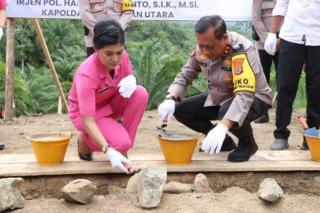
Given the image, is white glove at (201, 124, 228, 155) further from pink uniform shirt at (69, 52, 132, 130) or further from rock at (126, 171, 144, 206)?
pink uniform shirt at (69, 52, 132, 130)

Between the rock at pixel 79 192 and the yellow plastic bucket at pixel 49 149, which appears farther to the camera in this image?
the yellow plastic bucket at pixel 49 149

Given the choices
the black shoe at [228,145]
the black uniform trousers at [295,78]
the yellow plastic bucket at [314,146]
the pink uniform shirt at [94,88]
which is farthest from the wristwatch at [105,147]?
the black uniform trousers at [295,78]

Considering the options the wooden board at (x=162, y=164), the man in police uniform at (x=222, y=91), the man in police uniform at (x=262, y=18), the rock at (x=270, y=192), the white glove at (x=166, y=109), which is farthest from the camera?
the man in police uniform at (x=262, y=18)

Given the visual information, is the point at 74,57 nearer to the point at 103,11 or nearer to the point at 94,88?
the point at 103,11

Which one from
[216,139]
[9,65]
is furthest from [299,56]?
[9,65]

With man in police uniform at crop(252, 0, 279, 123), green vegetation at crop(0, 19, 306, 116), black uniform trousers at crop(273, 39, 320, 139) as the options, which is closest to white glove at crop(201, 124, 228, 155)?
black uniform trousers at crop(273, 39, 320, 139)

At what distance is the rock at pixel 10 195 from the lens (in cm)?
273

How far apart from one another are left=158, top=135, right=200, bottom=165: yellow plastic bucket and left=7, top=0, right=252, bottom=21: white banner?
262cm

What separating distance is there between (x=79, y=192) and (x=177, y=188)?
583 mm

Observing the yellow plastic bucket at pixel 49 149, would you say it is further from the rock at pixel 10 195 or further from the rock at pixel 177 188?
the rock at pixel 177 188

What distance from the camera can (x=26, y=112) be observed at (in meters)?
6.94

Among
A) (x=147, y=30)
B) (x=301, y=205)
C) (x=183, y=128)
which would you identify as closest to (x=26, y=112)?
(x=183, y=128)

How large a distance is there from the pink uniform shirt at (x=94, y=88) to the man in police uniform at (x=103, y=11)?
49.2 inches

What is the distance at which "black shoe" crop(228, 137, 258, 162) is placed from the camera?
3377 mm
